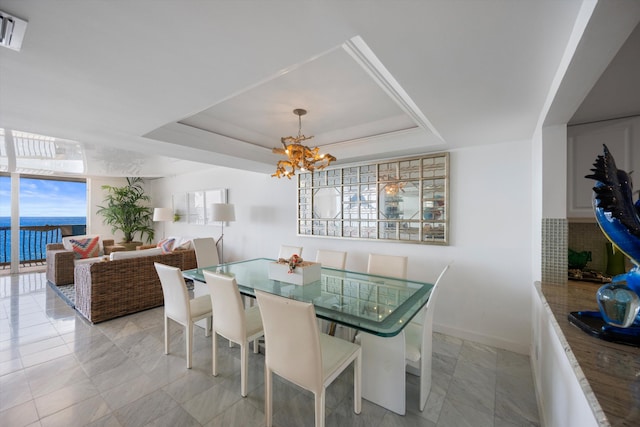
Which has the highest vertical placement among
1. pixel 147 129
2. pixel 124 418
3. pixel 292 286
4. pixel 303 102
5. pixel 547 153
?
pixel 303 102

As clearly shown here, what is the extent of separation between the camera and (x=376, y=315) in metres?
1.74

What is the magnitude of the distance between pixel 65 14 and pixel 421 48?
5.17 feet

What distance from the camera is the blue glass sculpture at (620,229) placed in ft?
3.43

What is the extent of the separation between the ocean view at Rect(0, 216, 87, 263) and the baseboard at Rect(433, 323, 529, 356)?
29.5ft

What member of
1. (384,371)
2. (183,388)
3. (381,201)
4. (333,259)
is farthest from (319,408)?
(381,201)

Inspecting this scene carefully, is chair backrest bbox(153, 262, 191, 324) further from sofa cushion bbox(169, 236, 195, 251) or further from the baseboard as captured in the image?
the baseboard

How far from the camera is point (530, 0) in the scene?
36.9 inches

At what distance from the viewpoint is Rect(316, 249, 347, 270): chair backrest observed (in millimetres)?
3248

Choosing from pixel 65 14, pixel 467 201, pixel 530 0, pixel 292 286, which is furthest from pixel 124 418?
pixel 467 201

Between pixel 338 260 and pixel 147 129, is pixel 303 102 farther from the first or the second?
pixel 338 260

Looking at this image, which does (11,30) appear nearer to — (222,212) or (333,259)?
(333,259)

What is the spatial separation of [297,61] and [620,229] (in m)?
1.70

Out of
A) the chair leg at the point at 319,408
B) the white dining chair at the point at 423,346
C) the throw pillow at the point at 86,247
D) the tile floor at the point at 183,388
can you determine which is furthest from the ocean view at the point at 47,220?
the white dining chair at the point at 423,346

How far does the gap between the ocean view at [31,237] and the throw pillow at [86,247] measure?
185 cm
